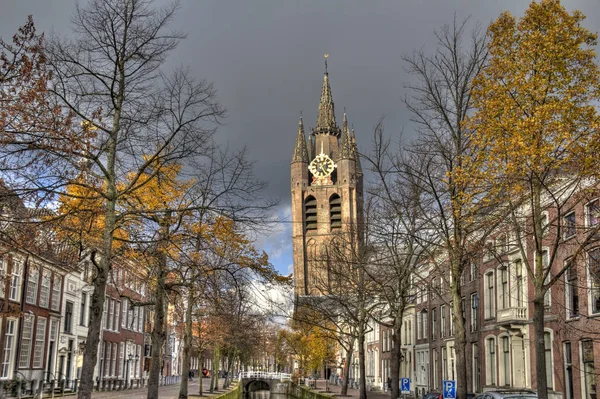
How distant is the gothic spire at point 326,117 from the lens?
454ft

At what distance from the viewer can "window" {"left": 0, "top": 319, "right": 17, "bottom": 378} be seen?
3355 cm

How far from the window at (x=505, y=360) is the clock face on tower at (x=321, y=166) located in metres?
94.0

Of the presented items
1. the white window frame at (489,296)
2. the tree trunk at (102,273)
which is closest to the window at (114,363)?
the white window frame at (489,296)

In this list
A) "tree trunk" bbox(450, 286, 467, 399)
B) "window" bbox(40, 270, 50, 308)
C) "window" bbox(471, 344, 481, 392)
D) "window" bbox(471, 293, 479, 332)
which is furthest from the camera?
"window" bbox(471, 293, 479, 332)

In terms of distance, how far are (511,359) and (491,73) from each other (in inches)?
918

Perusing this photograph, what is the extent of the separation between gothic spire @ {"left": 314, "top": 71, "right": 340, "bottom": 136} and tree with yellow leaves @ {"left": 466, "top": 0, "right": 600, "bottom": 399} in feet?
400

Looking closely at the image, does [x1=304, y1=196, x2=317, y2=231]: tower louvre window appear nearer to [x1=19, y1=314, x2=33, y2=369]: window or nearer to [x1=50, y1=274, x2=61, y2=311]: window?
[x1=50, y1=274, x2=61, y2=311]: window

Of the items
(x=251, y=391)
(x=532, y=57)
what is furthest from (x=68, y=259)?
(x=251, y=391)

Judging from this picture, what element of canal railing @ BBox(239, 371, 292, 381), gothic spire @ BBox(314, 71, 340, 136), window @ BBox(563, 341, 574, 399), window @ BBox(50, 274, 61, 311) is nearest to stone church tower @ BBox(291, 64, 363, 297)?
gothic spire @ BBox(314, 71, 340, 136)

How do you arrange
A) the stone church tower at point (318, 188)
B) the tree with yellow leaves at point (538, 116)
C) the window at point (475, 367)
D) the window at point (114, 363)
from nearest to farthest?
the tree with yellow leaves at point (538, 116) < the window at point (475, 367) < the window at point (114, 363) < the stone church tower at point (318, 188)

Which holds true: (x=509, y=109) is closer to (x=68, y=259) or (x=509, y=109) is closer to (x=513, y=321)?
(x=68, y=259)

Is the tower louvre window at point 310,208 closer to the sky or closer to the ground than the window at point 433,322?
closer to the sky

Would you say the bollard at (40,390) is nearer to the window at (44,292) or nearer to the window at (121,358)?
the window at (44,292)

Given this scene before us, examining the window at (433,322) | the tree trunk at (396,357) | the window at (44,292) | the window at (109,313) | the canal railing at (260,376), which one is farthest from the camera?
the canal railing at (260,376)
